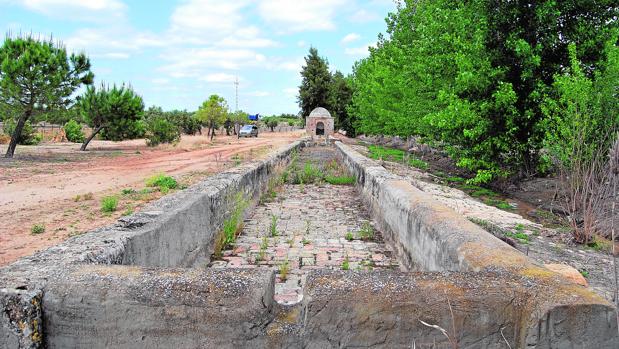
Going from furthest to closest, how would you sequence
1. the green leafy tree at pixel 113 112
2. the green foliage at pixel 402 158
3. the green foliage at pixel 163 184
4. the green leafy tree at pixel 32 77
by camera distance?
the green leafy tree at pixel 113 112 → the green leafy tree at pixel 32 77 → the green foliage at pixel 402 158 → the green foliage at pixel 163 184

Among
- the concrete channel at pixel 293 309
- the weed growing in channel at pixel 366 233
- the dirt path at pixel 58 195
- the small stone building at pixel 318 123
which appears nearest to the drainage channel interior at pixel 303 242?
the weed growing in channel at pixel 366 233

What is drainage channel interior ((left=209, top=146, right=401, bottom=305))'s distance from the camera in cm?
483

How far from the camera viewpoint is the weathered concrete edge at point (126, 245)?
2053mm

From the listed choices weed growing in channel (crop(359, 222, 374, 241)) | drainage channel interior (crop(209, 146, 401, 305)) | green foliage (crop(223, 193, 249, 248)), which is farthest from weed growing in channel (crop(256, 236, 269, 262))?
weed growing in channel (crop(359, 222, 374, 241))

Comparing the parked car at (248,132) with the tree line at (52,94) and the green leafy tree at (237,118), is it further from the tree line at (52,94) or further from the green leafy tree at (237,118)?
the tree line at (52,94)

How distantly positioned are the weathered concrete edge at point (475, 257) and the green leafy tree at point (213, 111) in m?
44.1

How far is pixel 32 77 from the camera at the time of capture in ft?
65.9

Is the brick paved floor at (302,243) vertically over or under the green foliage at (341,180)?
under

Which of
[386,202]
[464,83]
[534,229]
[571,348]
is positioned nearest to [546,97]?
[464,83]

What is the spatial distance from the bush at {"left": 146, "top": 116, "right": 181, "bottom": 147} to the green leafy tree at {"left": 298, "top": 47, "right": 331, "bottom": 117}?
20.9 metres

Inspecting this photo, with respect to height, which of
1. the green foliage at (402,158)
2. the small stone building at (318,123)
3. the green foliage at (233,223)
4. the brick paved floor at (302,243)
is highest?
the small stone building at (318,123)

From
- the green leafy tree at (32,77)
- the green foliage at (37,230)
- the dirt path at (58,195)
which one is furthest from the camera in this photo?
the green leafy tree at (32,77)

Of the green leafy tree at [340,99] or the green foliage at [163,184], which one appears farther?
the green leafy tree at [340,99]

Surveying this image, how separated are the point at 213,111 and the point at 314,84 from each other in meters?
11.4
